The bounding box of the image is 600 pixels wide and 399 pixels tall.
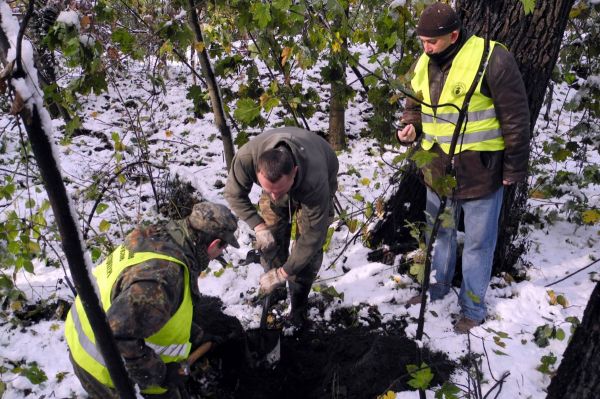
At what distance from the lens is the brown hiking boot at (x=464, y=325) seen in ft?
10.1

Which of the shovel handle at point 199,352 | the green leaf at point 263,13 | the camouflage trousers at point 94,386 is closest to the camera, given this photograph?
the camouflage trousers at point 94,386

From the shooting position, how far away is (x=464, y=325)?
3082mm

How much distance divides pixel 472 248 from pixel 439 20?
4.96 feet

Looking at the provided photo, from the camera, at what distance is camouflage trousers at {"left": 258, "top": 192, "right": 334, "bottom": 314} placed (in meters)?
3.19

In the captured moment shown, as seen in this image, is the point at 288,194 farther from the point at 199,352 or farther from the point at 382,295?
the point at 382,295

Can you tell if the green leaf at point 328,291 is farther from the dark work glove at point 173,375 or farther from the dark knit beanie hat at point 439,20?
the dark knit beanie hat at point 439,20

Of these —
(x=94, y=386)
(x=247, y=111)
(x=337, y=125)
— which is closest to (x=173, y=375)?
(x=94, y=386)

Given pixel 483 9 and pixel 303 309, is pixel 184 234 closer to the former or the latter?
pixel 303 309

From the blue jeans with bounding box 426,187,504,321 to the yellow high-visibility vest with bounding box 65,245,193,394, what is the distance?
1556mm

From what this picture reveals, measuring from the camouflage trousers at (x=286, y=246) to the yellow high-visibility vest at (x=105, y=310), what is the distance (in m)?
1.08

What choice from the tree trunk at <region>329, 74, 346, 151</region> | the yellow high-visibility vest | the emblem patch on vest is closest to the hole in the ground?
the yellow high-visibility vest

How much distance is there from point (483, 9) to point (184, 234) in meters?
2.59

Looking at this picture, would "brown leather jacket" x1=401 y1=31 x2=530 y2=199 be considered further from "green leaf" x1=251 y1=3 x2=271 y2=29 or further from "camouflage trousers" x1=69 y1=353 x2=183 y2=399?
"camouflage trousers" x1=69 y1=353 x2=183 y2=399

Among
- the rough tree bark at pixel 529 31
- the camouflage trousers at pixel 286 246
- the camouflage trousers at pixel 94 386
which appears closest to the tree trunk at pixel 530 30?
the rough tree bark at pixel 529 31
